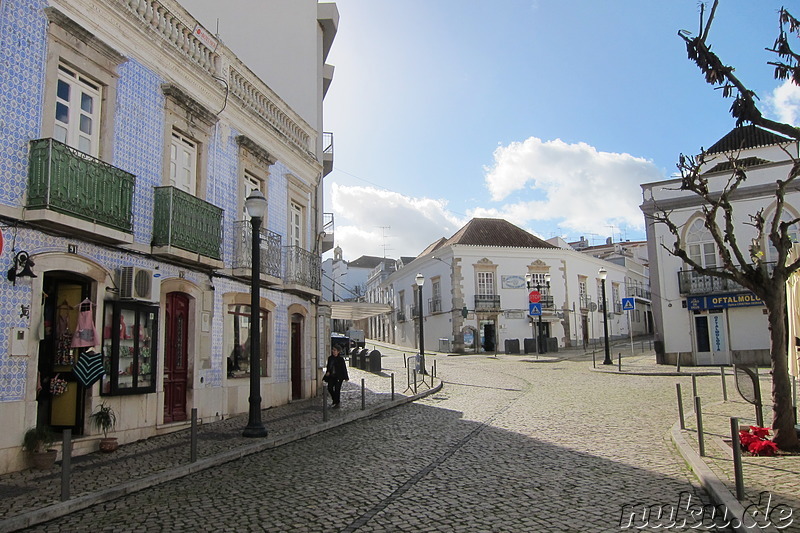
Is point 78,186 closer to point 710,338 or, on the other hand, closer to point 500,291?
point 710,338

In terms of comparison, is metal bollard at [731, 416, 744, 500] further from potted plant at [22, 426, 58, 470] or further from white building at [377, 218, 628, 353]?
white building at [377, 218, 628, 353]

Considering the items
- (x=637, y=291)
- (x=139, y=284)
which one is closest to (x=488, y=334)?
(x=637, y=291)

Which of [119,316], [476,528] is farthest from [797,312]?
[119,316]

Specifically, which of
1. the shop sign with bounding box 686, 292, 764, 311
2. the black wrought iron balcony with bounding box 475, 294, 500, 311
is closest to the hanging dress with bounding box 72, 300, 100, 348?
the shop sign with bounding box 686, 292, 764, 311

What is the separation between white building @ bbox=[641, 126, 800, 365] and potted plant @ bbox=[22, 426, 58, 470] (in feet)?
75.5

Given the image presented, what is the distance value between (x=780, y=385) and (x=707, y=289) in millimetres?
19280

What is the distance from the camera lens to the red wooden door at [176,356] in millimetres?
11211

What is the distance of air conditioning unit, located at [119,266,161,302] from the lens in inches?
376

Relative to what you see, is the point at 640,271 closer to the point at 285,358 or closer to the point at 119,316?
the point at 285,358

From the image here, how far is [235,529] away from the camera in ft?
17.4

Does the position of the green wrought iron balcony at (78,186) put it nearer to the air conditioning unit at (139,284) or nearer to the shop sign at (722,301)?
the air conditioning unit at (139,284)

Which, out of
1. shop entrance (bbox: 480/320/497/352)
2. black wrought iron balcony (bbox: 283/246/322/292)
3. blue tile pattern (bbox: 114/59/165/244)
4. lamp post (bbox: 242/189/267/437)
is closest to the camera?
blue tile pattern (bbox: 114/59/165/244)

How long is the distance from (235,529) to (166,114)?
8090 mm

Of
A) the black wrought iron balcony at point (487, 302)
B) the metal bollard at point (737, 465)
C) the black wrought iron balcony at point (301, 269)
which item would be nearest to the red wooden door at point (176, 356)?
the black wrought iron balcony at point (301, 269)
